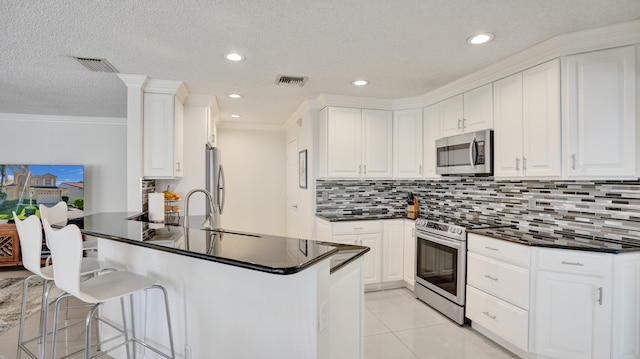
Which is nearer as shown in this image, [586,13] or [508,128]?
[586,13]

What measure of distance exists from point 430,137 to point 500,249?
5.41 ft

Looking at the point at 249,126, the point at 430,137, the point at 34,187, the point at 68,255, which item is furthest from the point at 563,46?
the point at 34,187

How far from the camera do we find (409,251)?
3.93 meters

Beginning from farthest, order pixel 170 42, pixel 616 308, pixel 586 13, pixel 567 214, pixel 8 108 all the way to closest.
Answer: pixel 8 108 < pixel 567 214 < pixel 170 42 < pixel 616 308 < pixel 586 13

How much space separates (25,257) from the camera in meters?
2.08

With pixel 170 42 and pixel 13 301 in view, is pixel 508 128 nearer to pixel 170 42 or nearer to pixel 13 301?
pixel 170 42

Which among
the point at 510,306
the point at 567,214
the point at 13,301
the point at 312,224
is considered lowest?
the point at 13,301

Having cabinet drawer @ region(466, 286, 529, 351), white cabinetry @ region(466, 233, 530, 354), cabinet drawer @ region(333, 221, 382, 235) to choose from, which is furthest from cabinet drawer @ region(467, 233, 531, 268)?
cabinet drawer @ region(333, 221, 382, 235)

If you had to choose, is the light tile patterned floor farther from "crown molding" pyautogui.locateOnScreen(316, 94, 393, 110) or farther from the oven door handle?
"crown molding" pyautogui.locateOnScreen(316, 94, 393, 110)

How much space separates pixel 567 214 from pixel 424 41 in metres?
1.85

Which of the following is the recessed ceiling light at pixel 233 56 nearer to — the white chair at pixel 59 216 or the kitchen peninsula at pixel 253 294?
the kitchen peninsula at pixel 253 294

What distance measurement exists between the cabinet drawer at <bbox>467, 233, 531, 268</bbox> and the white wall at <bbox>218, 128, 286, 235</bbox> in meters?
3.78

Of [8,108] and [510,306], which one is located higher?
[8,108]

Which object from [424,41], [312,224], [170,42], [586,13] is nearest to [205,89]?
[170,42]
